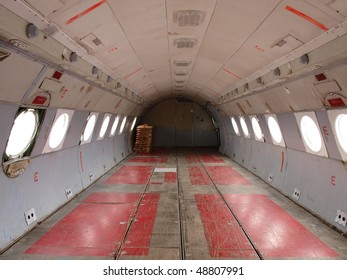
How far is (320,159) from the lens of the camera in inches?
276

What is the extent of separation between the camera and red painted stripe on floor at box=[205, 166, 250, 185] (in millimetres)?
10798

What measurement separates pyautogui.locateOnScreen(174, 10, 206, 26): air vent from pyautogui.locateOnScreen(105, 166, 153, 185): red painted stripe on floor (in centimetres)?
648

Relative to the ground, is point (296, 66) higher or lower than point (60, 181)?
higher

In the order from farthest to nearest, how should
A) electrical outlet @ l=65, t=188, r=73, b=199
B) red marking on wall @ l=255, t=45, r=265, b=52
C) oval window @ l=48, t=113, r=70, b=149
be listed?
electrical outlet @ l=65, t=188, r=73, b=199 → oval window @ l=48, t=113, r=70, b=149 → red marking on wall @ l=255, t=45, r=265, b=52

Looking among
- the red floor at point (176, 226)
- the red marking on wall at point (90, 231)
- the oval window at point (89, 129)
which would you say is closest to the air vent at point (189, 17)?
the red floor at point (176, 226)

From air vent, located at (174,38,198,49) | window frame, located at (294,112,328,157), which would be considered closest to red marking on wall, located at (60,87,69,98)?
air vent, located at (174,38,198,49)

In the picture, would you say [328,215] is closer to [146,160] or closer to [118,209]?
[118,209]

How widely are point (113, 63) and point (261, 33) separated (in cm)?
365

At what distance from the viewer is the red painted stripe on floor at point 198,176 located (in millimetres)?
10695

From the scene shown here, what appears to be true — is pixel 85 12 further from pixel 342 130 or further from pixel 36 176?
pixel 342 130

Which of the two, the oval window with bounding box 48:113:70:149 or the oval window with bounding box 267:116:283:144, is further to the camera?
the oval window with bounding box 267:116:283:144

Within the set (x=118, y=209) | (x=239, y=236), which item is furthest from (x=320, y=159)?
(x=118, y=209)

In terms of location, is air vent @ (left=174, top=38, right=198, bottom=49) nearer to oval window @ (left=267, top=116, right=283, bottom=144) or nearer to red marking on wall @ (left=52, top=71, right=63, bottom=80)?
red marking on wall @ (left=52, top=71, right=63, bottom=80)

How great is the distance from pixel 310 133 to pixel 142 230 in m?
5.33
